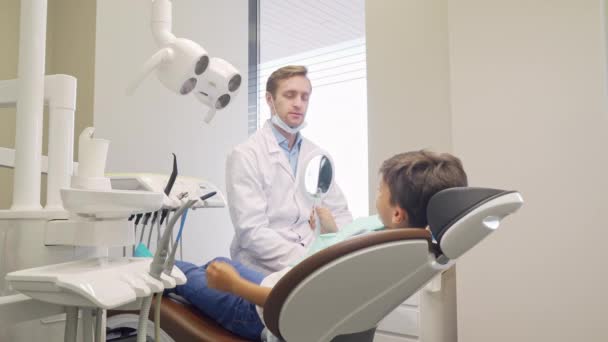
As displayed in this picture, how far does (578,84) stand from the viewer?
5.46 feet

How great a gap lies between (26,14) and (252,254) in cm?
118

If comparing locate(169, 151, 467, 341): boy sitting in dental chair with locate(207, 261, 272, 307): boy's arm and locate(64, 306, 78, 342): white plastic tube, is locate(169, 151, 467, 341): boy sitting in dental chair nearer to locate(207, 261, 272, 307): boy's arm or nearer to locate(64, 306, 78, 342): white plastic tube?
locate(207, 261, 272, 307): boy's arm

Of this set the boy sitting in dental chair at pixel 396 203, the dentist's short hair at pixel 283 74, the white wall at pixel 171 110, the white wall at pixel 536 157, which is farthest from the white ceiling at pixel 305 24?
the boy sitting in dental chair at pixel 396 203

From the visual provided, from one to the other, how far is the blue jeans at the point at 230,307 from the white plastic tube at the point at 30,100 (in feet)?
1.90

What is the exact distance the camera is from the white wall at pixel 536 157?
1628mm

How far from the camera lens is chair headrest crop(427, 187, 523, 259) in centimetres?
86

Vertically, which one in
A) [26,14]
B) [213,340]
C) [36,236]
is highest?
[26,14]

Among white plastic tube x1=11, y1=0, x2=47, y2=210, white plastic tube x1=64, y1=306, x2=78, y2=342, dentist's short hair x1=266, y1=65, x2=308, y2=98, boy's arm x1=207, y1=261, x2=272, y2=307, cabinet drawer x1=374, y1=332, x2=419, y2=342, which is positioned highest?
dentist's short hair x1=266, y1=65, x2=308, y2=98

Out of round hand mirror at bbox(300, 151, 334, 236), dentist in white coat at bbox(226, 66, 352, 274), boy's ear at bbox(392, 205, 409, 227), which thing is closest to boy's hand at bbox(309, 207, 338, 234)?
dentist in white coat at bbox(226, 66, 352, 274)

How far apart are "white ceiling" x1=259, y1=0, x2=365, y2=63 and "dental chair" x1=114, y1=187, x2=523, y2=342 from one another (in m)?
2.29

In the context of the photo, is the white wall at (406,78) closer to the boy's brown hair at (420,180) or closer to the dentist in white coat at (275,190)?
the dentist in white coat at (275,190)

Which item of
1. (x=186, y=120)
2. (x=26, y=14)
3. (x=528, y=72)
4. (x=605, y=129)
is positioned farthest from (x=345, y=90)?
(x=26, y=14)

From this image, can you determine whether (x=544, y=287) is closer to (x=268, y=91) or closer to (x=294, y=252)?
A: (x=294, y=252)

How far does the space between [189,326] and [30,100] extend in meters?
0.78
